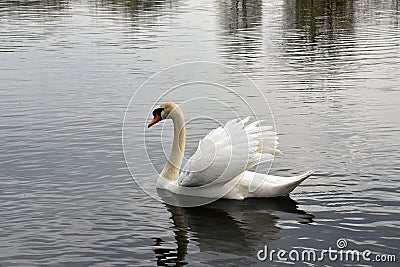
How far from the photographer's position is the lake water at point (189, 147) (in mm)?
11273

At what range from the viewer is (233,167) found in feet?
41.1

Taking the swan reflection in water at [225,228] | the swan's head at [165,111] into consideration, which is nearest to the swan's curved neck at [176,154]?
the swan's head at [165,111]

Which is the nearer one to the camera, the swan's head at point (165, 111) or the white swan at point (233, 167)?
the white swan at point (233, 167)

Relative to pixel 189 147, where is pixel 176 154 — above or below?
above

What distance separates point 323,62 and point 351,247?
19.6 m

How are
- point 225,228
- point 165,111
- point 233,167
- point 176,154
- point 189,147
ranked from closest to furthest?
point 225,228
point 233,167
point 176,154
point 165,111
point 189,147

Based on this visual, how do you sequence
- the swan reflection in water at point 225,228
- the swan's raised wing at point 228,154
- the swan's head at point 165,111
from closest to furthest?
the swan reflection in water at point 225,228
the swan's raised wing at point 228,154
the swan's head at point 165,111

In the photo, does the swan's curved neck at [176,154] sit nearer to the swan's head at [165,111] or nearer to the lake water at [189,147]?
the swan's head at [165,111]

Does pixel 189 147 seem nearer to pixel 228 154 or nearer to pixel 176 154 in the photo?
pixel 176 154

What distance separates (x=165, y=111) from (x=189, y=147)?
229cm

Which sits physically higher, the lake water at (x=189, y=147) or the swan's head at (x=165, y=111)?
the swan's head at (x=165, y=111)

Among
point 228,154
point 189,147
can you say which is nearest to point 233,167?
point 228,154

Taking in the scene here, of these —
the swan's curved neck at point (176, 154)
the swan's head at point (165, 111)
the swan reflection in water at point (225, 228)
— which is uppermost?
the swan's head at point (165, 111)

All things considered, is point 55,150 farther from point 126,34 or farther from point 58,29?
point 58,29
